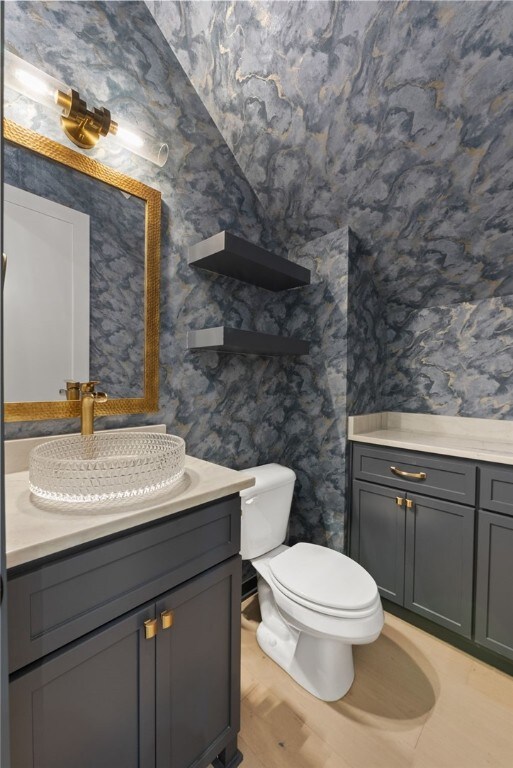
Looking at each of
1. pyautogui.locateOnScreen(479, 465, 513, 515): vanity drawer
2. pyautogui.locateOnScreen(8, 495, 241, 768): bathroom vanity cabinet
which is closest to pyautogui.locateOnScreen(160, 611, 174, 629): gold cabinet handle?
pyautogui.locateOnScreen(8, 495, 241, 768): bathroom vanity cabinet

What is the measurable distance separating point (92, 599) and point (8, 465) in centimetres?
→ 58

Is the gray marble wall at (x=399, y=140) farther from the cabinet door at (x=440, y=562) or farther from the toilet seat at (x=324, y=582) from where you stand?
the toilet seat at (x=324, y=582)

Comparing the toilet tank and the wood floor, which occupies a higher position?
the toilet tank

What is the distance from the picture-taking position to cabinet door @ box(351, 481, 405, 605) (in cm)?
181

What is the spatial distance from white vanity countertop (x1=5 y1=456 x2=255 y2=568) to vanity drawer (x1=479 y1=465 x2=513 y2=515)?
3.84 feet

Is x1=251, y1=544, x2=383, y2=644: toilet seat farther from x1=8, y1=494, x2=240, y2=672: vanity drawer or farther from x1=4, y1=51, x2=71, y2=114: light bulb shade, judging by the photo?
x1=4, y1=51, x2=71, y2=114: light bulb shade

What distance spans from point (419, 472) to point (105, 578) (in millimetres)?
1514

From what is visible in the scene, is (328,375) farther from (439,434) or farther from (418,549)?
(418,549)

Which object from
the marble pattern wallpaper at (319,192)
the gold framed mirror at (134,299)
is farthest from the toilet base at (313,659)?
the gold framed mirror at (134,299)

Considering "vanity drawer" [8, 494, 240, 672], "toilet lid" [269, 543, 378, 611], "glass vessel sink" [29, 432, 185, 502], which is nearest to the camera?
"vanity drawer" [8, 494, 240, 672]

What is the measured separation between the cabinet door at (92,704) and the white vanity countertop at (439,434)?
1418mm

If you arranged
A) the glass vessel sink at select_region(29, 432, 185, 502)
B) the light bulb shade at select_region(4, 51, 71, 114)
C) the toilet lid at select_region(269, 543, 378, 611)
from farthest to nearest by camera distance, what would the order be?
the toilet lid at select_region(269, 543, 378, 611) < the light bulb shade at select_region(4, 51, 71, 114) < the glass vessel sink at select_region(29, 432, 185, 502)

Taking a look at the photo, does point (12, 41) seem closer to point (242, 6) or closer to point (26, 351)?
point (242, 6)

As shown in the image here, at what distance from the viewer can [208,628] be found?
102 cm
